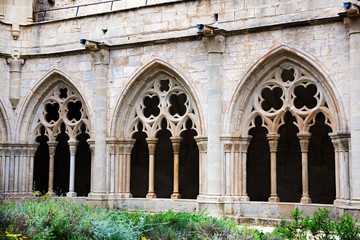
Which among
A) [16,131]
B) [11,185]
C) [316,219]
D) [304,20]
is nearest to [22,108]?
[16,131]

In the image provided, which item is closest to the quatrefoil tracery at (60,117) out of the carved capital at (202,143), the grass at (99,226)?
the carved capital at (202,143)

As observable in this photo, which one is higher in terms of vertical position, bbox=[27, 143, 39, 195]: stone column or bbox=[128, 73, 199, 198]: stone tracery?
bbox=[128, 73, 199, 198]: stone tracery

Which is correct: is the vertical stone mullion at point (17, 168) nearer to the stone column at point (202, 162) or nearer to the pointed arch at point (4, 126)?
the pointed arch at point (4, 126)

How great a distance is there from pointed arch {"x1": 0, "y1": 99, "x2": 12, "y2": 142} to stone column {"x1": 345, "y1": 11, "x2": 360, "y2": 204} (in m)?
7.90

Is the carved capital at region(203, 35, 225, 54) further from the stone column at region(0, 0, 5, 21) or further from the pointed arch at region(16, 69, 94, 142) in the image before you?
the stone column at region(0, 0, 5, 21)

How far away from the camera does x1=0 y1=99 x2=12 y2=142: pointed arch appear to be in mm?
13758

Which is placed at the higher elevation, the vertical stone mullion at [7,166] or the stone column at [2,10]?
the stone column at [2,10]

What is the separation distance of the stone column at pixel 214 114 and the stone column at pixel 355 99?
2.60m

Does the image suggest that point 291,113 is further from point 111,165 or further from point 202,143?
point 111,165

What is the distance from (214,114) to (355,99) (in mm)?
2813

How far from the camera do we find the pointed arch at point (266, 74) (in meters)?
10.6

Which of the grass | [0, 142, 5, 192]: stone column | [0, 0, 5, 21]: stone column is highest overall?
[0, 0, 5, 21]: stone column

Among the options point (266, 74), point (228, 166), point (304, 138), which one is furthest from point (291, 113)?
point (228, 166)

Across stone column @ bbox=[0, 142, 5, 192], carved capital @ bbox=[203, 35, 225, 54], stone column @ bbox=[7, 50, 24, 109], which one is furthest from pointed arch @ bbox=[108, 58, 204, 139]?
stone column @ bbox=[0, 142, 5, 192]
